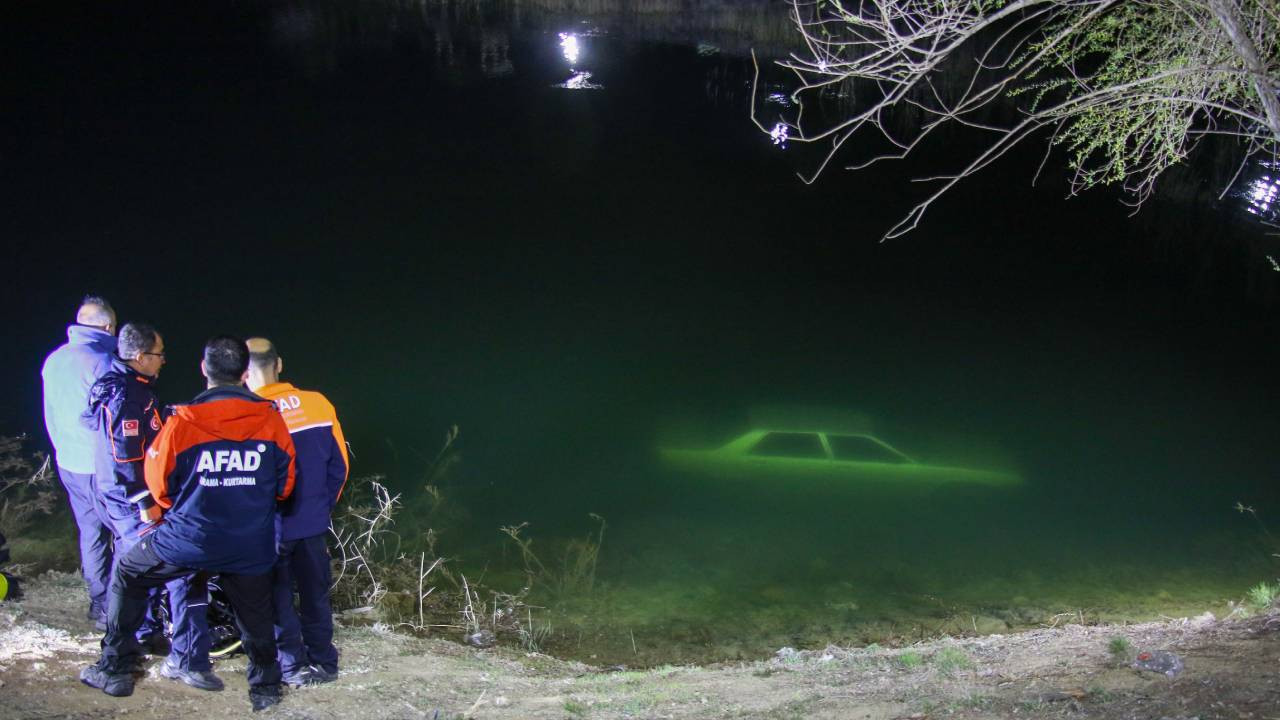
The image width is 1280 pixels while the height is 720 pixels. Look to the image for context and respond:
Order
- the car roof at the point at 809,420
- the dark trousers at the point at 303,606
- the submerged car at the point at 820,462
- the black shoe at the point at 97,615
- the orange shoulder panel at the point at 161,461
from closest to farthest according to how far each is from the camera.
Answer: the orange shoulder panel at the point at 161,461
the dark trousers at the point at 303,606
the black shoe at the point at 97,615
the submerged car at the point at 820,462
the car roof at the point at 809,420

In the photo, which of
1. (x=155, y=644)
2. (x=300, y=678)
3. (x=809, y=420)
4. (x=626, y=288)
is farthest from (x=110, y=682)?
(x=626, y=288)

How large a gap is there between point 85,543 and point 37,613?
532mm

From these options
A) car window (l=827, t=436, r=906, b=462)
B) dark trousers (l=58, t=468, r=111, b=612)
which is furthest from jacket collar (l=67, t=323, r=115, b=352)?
car window (l=827, t=436, r=906, b=462)

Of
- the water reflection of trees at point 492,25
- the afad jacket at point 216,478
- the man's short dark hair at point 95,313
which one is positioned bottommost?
the afad jacket at point 216,478

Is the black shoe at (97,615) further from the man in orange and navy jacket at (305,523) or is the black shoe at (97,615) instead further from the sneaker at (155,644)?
the man in orange and navy jacket at (305,523)

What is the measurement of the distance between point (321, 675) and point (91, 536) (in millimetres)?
1461

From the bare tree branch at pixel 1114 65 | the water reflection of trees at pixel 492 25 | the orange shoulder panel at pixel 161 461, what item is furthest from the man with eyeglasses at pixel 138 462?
the water reflection of trees at pixel 492 25

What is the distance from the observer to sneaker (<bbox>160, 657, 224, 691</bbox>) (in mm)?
4344

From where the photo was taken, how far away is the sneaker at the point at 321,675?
469 centimetres

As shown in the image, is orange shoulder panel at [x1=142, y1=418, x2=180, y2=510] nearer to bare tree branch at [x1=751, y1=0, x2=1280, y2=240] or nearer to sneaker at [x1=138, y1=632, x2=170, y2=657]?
sneaker at [x1=138, y1=632, x2=170, y2=657]

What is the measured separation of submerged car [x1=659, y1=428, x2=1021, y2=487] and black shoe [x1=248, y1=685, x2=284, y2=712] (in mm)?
6046

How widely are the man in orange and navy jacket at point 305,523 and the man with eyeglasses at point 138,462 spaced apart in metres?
0.35

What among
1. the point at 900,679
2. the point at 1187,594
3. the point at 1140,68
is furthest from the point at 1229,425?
the point at 900,679

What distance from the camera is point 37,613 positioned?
17.0ft
